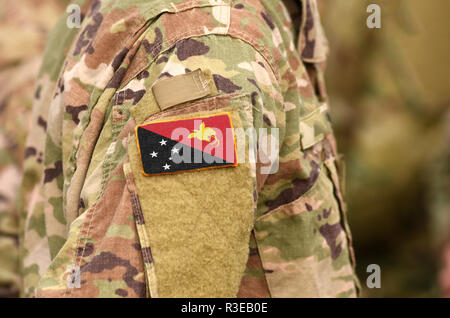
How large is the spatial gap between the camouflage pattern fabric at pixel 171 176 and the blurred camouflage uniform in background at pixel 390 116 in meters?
1.85

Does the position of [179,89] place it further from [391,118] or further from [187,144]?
[391,118]

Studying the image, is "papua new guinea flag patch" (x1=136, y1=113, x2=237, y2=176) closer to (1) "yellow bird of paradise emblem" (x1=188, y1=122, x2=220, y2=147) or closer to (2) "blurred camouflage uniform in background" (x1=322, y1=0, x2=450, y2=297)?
(1) "yellow bird of paradise emblem" (x1=188, y1=122, x2=220, y2=147)

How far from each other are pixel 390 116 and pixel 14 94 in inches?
80.0

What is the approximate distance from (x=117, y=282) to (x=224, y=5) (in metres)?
0.39

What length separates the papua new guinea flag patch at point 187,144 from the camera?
0.63 m

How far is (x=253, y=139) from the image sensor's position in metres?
0.66

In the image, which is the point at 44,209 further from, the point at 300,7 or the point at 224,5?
the point at 300,7

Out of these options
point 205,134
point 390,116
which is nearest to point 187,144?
point 205,134

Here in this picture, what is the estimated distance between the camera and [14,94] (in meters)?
1.25

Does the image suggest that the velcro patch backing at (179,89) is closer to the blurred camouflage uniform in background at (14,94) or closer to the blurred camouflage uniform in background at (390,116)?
the blurred camouflage uniform in background at (14,94)

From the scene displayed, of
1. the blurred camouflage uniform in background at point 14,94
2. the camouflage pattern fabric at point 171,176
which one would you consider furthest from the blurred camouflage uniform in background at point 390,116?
the camouflage pattern fabric at point 171,176

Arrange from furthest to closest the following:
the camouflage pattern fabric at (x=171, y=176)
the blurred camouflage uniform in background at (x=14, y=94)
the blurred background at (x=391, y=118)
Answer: the blurred background at (x=391, y=118), the blurred camouflage uniform in background at (x=14, y=94), the camouflage pattern fabric at (x=171, y=176)

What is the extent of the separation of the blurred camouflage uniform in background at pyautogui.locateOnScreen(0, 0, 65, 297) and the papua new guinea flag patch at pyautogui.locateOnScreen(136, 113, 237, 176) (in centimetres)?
59

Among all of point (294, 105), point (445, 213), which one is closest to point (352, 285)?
point (294, 105)
